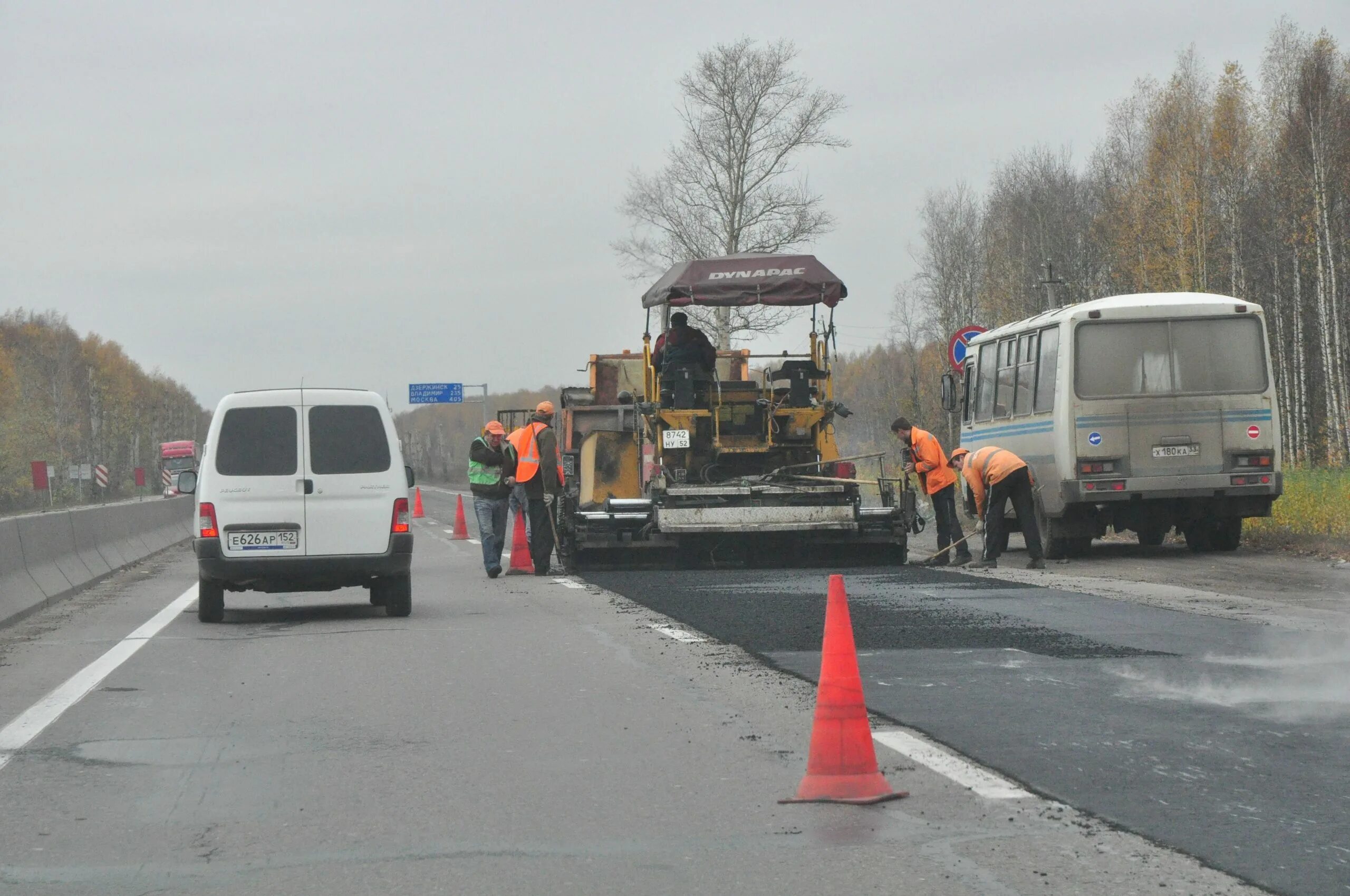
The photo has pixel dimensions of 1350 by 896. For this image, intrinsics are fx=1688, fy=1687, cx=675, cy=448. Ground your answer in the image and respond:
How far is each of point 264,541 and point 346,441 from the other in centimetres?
107

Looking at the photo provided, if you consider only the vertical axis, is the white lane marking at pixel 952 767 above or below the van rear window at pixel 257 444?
below

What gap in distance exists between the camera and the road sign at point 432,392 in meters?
102

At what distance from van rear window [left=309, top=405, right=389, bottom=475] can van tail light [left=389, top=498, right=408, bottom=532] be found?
308mm

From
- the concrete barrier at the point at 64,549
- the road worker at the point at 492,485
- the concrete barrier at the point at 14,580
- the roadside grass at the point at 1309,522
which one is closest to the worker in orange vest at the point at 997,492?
the roadside grass at the point at 1309,522

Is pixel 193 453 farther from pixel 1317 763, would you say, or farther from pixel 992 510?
pixel 1317 763

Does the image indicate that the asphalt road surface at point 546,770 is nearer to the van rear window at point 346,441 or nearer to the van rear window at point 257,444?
the van rear window at point 257,444

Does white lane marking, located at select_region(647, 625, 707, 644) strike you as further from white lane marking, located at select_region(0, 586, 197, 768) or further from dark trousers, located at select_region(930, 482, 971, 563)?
dark trousers, located at select_region(930, 482, 971, 563)

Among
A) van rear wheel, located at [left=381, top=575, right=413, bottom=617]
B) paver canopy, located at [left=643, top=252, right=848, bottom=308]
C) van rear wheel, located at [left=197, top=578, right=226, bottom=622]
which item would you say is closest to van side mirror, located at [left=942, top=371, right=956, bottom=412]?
paver canopy, located at [left=643, top=252, right=848, bottom=308]

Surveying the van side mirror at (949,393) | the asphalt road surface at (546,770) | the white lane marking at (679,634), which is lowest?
the asphalt road surface at (546,770)

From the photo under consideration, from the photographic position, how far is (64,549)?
18.9 m

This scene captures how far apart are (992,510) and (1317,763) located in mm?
11956

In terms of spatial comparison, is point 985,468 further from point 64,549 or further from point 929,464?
point 64,549

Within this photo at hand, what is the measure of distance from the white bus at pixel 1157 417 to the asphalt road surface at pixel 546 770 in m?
7.46

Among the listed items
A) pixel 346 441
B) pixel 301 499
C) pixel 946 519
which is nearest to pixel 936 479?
→ pixel 946 519
